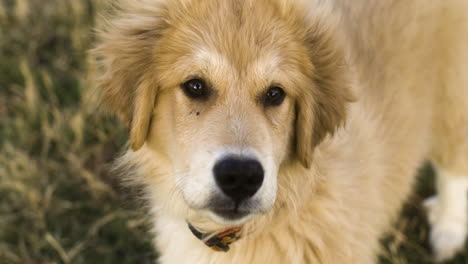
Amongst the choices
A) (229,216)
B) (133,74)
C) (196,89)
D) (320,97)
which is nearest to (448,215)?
(320,97)

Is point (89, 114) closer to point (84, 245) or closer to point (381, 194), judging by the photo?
point (84, 245)

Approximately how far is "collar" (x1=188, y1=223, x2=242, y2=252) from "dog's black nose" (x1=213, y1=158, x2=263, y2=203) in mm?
532

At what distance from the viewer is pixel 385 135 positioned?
354cm

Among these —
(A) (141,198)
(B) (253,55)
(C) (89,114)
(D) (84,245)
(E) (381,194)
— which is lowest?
(D) (84,245)

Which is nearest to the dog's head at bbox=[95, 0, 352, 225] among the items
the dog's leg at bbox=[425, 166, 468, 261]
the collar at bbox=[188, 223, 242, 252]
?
the collar at bbox=[188, 223, 242, 252]

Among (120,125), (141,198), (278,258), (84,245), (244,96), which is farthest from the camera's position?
(120,125)

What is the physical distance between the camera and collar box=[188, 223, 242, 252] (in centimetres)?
297

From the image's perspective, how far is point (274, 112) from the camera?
2.77 metres

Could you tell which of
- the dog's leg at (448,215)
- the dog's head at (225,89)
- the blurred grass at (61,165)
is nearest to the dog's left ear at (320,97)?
the dog's head at (225,89)

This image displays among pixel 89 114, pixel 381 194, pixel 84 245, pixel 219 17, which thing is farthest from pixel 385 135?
pixel 89 114

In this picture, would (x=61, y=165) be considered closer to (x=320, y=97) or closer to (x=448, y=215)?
(x=320, y=97)

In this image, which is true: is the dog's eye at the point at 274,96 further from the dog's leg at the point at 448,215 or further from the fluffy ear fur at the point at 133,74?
the dog's leg at the point at 448,215

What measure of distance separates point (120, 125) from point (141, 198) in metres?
→ 1.75

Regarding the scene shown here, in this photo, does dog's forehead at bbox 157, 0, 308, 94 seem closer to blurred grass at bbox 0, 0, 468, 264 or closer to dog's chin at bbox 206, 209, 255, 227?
dog's chin at bbox 206, 209, 255, 227
